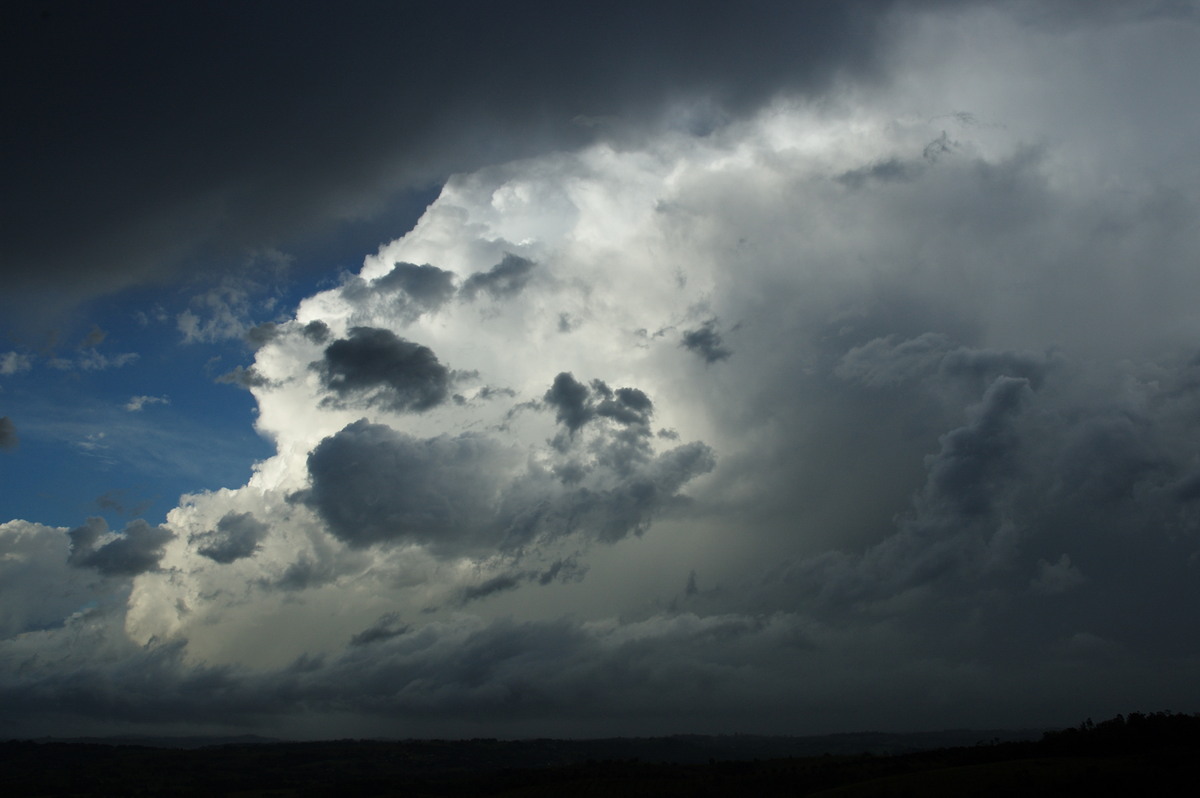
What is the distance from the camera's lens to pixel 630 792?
17425cm

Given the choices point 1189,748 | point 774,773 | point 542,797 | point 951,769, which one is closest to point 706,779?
point 774,773

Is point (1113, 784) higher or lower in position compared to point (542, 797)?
higher

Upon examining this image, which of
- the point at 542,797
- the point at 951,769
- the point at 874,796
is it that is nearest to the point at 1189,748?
the point at 951,769

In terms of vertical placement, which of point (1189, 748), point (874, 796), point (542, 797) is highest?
point (1189, 748)

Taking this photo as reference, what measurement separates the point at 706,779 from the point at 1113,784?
109m

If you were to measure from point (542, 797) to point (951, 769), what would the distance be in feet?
344

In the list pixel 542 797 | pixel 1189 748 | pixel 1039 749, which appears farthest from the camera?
pixel 542 797

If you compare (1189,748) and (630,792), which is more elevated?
(1189,748)

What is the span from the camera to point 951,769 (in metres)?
123

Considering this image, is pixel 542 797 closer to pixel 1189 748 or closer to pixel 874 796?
pixel 874 796

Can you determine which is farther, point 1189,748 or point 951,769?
point 951,769

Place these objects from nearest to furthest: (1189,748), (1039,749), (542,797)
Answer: (1189,748) < (1039,749) < (542,797)

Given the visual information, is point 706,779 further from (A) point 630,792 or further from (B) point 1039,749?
(B) point 1039,749

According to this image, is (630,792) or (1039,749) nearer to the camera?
(1039,749)
